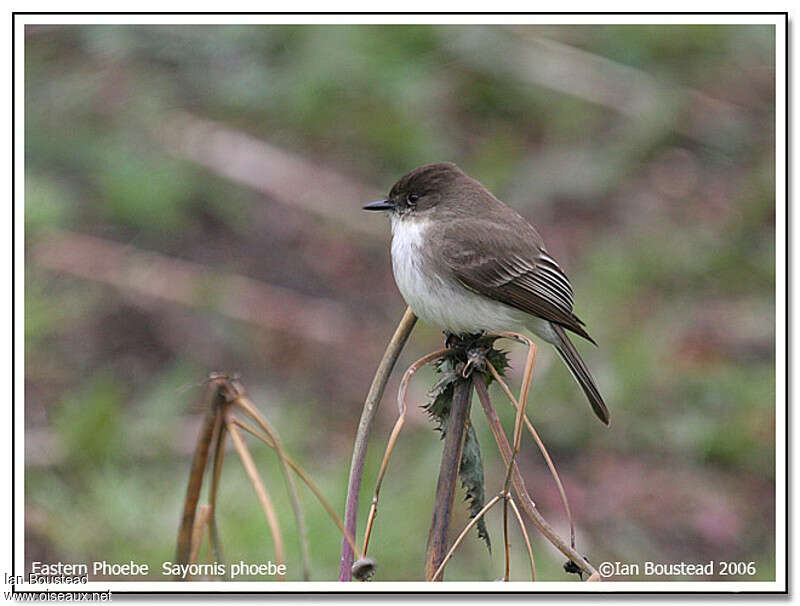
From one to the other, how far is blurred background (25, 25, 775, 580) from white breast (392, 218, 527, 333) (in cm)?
106

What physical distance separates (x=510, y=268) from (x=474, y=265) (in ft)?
0.32

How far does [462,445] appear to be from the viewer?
1.75 meters

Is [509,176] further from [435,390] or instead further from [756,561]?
[435,390]

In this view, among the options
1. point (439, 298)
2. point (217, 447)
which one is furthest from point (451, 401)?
point (439, 298)

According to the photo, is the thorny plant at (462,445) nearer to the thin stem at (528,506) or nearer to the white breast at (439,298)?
the thin stem at (528,506)

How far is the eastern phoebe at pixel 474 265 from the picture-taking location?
278 cm

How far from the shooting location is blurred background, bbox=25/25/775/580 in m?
3.97

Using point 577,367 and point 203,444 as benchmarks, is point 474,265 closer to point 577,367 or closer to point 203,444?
point 577,367

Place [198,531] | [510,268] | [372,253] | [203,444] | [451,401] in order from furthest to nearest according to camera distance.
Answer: [372,253]
[510,268]
[451,401]
[198,531]
[203,444]

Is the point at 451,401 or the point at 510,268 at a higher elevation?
the point at 510,268

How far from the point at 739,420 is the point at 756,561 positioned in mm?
800

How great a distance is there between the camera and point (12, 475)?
Result: 2656 mm

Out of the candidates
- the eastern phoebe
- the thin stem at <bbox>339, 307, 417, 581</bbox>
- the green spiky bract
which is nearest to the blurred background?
the eastern phoebe
